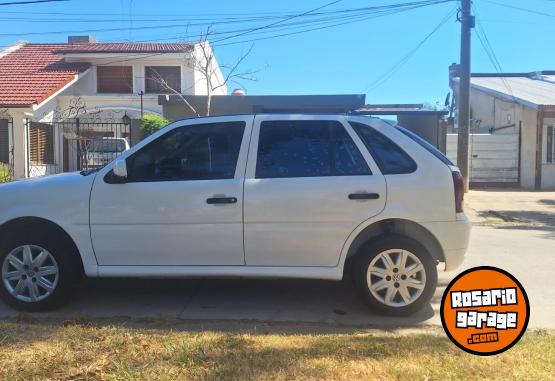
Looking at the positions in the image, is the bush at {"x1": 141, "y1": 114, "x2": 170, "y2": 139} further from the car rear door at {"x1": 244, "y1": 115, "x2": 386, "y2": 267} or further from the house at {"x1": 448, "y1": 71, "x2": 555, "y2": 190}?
the car rear door at {"x1": 244, "y1": 115, "x2": 386, "y2": 267}

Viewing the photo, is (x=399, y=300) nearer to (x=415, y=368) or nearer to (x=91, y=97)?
(x=415, y=368)

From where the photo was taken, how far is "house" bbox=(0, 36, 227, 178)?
1894 cm

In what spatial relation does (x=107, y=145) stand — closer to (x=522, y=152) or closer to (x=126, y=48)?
(x=126, y=48)

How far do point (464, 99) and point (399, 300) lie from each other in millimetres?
12958

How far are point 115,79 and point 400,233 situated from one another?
2044cm

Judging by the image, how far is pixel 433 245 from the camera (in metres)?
4.97

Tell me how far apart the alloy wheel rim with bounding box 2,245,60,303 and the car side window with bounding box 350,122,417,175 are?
304 cm

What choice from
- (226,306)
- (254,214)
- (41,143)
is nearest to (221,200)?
(254,214)

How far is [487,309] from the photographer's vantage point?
2.57 meters

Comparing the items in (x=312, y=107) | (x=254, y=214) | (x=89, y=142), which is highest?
(x=312, y=107)

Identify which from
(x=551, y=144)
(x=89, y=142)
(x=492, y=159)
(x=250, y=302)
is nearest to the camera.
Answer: (x=250, y=302)

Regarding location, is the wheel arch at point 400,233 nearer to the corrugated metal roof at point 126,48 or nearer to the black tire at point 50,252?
the black tire at point 50,252

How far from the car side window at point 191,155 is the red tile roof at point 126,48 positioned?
60.8 feet

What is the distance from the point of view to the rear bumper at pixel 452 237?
4.88 metres
